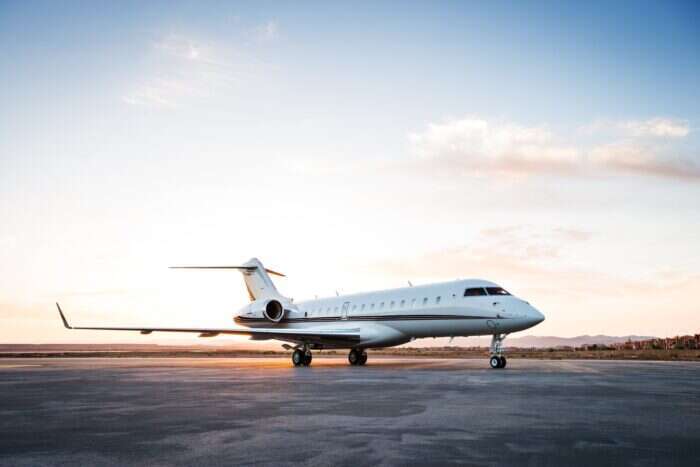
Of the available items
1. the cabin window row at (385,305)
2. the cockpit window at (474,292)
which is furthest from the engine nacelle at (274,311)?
the cockpit window at (474,292)

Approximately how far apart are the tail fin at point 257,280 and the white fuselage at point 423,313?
16.0 ft

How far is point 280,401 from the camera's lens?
391 inches

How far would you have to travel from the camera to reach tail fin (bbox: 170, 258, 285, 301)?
36188mm

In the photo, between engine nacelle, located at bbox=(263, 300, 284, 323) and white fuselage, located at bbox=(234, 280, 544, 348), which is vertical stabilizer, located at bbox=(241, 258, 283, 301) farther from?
white fuselage, located at bbox=(234, 280, 544, 348)

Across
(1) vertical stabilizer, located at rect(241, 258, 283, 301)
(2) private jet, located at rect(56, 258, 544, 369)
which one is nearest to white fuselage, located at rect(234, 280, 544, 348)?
(2) private jet, located at rect(56, 258, 544, 369)

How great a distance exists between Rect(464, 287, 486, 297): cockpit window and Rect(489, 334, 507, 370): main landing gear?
64.5 inches

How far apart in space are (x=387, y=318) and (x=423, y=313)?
6.94ft

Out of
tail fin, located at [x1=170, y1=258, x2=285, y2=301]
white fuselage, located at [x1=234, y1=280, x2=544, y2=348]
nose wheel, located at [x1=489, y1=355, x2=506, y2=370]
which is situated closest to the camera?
nose wheel, located at [x1=489, y1=355, x2=506, y2=370]

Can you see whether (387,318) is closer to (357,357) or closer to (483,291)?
(357,357)

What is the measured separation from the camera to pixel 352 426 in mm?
7090

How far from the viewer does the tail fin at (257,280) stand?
119 ft

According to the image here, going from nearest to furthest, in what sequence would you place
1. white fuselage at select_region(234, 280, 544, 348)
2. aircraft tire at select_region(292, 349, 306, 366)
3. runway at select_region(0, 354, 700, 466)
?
runway at select_region(0, 354, 700, 466), white fuselage at select_region(234, 280, 544, 348), aircraft tire at select_region(292, 349, 306, 366)

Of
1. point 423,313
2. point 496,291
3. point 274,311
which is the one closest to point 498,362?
point 496,291

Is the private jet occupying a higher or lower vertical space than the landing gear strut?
higher
